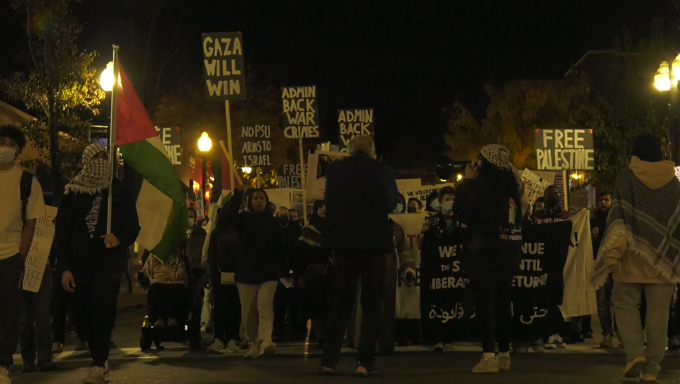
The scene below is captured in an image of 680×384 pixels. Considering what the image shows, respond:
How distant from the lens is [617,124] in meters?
37.2

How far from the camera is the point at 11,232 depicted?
753cm

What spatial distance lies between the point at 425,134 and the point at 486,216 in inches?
3675

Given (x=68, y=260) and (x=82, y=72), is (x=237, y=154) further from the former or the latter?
(x=68, y=260)

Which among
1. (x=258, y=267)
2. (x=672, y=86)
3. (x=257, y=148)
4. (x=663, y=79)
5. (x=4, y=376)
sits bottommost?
(x=4, y=376)

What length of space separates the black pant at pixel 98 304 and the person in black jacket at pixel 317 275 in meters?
4.02

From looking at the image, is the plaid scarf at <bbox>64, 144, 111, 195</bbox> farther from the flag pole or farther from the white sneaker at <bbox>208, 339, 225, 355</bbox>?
the white sneaker at <bbox>208, 339, 225, 355</bbox>

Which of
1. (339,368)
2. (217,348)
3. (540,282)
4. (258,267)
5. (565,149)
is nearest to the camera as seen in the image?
(339,368)

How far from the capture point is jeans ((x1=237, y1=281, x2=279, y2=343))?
34.4ft

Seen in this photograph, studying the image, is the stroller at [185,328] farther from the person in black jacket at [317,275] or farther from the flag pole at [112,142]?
the flag pole at [112,142]

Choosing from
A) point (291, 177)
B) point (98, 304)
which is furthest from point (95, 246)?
point (291, 177)

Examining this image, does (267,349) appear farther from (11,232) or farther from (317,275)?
(11,232)

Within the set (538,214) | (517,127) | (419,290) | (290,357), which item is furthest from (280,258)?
(517,127)

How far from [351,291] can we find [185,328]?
13.0 ft

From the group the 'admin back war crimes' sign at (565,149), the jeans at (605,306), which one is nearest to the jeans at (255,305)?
the jeans at (605,306)
